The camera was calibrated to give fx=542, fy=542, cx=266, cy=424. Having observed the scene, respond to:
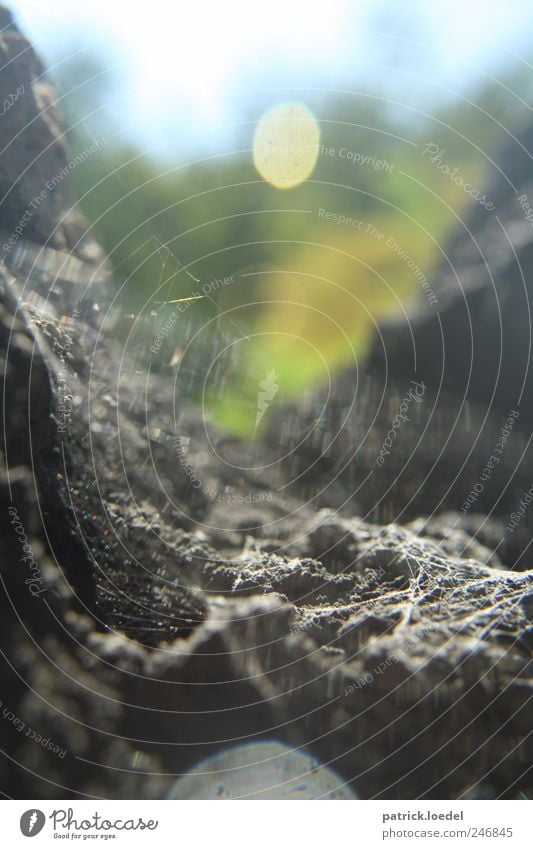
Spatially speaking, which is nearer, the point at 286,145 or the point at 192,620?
the point at 192,620

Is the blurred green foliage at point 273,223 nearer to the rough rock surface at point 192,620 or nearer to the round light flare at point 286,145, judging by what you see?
the round light flare at point 286,145

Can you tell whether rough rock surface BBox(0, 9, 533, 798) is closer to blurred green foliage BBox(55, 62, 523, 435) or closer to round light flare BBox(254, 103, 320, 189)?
blurred green foliage BBox(55, 62, 523, 435)

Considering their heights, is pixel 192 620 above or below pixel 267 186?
below

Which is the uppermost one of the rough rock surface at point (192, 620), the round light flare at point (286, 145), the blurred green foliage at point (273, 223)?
the round light flare at point (286, 145)

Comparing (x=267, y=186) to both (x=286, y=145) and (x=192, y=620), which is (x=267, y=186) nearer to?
(x=286, y=145)

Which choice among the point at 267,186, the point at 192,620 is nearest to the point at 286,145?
the point at 267,186
